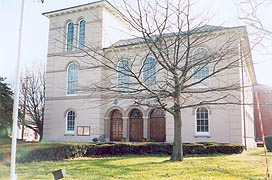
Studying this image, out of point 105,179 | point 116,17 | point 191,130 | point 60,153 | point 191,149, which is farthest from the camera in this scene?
point 116,17

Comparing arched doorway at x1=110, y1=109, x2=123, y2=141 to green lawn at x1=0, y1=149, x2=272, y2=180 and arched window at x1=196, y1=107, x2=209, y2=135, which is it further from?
green lawn at x1=0, y1=149, x2=272, y2=180

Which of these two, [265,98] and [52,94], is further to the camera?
[265,98]

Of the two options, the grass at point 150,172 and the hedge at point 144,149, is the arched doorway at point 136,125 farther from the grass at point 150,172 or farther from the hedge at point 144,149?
the grass at point 150,172

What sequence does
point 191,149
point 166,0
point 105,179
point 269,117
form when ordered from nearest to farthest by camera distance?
point 105,179 → point 166,0 → point 191,149 → point 269,117

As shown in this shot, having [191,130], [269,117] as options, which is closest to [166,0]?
[191,130]

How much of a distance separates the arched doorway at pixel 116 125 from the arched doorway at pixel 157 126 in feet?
9.08

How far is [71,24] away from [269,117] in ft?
92.5

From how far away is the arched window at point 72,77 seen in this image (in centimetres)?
2591

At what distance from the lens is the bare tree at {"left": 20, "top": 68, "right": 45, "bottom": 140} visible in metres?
32.9

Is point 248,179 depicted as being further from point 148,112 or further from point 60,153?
point 148,112

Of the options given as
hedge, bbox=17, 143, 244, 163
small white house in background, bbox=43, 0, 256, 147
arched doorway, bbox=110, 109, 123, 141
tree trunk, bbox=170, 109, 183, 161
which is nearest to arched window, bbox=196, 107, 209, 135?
small white house in background, bbox=43, 0, 256, 147

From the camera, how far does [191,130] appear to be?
20.9m

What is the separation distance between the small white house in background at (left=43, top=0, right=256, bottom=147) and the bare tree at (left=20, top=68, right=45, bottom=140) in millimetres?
7382

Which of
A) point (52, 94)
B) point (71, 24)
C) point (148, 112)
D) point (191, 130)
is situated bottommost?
point (191, 130)
